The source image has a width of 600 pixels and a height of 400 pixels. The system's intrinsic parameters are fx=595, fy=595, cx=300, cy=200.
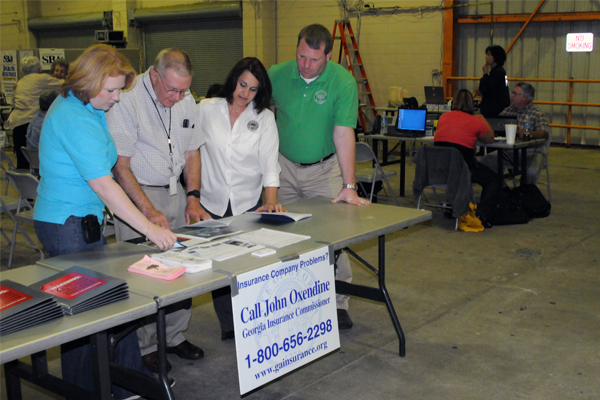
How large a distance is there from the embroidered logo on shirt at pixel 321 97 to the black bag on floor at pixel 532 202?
9.70 ft

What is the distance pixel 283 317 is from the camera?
220cm

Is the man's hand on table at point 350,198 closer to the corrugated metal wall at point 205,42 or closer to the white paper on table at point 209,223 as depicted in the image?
the white paper on table at point 209,223

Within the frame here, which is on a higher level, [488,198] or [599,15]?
[599,15]

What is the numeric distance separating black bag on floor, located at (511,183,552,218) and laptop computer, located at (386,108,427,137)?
1.26m

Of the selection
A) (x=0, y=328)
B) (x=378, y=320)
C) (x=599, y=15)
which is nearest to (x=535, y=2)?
(x=599, y=15)

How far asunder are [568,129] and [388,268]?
268 inches

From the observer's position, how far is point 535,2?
946 cm

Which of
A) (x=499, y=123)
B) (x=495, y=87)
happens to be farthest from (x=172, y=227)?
(x=495, y=87)

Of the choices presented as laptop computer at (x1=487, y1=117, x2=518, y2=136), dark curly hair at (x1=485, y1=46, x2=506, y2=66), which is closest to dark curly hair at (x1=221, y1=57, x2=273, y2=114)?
laptop computer at (x1=487, y1=117, x2=518, y2=136)

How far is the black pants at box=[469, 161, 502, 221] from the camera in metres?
5.14

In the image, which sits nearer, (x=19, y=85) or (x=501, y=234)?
(x=501, y=234)

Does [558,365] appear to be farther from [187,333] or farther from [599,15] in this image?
[599,15]

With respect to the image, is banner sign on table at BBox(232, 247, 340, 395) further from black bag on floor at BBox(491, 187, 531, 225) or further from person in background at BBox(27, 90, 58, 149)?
person in background at BBox(27, 90, 58, 149)

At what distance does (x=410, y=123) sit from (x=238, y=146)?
3.77 metres
